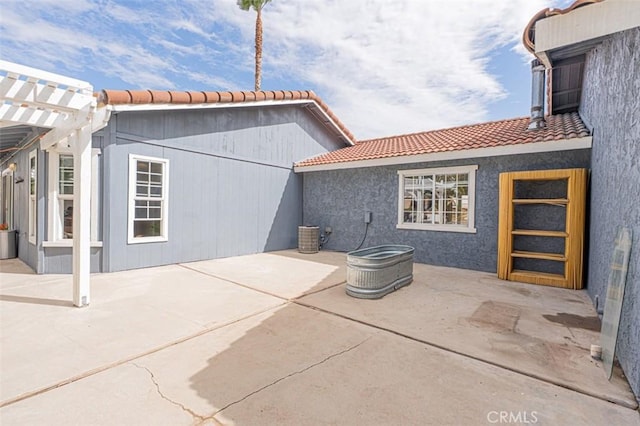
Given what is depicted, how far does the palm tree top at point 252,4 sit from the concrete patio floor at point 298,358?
1415 centimetres

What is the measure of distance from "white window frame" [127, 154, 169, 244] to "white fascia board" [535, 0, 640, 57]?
7774mm

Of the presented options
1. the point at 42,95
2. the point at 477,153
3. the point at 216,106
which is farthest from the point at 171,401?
the point at 477,153

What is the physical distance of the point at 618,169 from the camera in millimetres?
3703

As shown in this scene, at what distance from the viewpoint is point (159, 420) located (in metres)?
2.18

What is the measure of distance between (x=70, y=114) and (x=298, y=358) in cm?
495

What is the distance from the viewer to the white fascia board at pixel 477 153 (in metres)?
6.29

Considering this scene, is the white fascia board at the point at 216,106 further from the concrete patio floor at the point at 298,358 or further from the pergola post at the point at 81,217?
the concrete patio floor at the point at 298,358

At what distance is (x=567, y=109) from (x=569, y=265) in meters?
6.00

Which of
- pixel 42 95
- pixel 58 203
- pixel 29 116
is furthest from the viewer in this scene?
A: pixel 58 203

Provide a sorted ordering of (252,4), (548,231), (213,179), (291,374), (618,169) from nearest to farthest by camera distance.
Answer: (291,374) → (618,169) → (548,231) → (213,179) → (252,4)

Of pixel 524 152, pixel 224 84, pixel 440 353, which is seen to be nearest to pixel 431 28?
pixel 524 152

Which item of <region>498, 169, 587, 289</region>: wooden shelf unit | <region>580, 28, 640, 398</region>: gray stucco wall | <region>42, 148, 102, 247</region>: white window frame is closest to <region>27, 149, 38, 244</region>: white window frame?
<region>42, 148, 102, 247</region>: white window frame

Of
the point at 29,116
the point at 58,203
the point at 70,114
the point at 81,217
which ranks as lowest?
the point at 81,217

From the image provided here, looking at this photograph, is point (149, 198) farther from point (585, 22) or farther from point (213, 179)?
point (585, 22)
